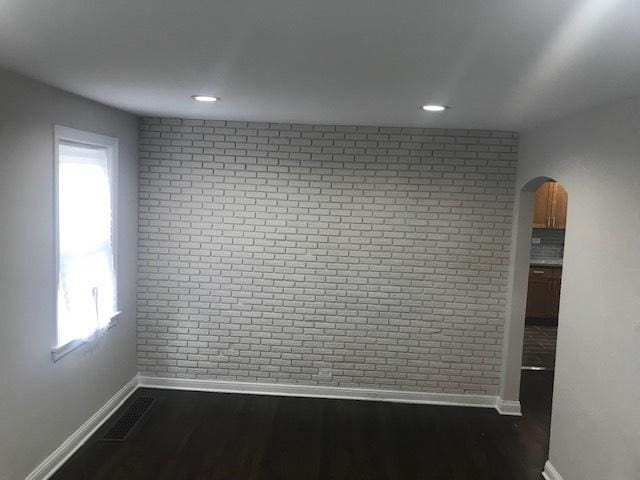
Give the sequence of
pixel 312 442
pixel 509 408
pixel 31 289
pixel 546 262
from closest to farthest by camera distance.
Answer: pixel 31 289 < pixel 312 442 < pixel 509 408 < pixel 546 262

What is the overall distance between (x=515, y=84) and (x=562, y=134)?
1461 mm

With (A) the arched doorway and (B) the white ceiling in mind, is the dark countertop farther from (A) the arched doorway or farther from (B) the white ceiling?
(B) the white ceiling

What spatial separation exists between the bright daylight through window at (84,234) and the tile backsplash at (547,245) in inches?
254

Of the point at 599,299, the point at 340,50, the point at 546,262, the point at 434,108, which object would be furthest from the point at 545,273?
the point at 340,50

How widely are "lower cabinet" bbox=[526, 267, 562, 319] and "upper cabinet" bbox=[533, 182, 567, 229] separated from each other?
0.69 meters

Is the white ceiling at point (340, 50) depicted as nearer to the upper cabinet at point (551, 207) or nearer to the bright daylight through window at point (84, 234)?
the bright daylight through window at point (84, 234)

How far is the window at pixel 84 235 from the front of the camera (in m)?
3.86

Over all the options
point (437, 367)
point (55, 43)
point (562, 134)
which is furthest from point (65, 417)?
point (562, 134)

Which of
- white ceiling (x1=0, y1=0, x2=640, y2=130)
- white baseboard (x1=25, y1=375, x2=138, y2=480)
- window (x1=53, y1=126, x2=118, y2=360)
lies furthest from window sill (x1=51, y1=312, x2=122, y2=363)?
white ceiling (x1=0, y1=0, x2=640, y2=130)

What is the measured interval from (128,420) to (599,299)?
3819 mm

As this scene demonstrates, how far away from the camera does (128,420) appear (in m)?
4.77

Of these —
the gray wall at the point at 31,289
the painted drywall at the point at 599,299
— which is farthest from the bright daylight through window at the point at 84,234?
the painted drywall at the point at 599,299

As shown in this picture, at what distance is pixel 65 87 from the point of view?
11.7 ft

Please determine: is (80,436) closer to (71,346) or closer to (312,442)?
(71,346)
